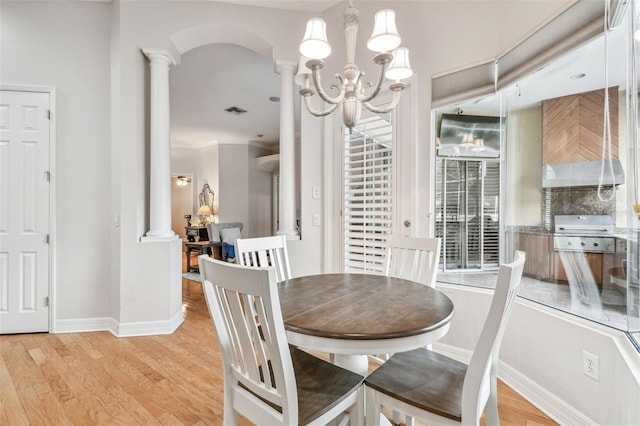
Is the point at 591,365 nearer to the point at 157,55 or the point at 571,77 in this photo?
the point at 571,77

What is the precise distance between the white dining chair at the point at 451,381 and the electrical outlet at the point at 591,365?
720 mm

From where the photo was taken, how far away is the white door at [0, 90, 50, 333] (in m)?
2.83

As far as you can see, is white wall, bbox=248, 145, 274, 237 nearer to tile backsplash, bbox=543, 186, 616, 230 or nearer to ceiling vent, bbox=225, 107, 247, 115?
ceiling vent, bbox=225, 107, 247, 115

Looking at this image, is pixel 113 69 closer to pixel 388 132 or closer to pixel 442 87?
pixel 388 132

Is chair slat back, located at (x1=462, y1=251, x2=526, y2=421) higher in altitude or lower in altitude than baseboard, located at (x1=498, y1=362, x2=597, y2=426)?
higher

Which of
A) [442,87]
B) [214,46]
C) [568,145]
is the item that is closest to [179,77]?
[214,46]

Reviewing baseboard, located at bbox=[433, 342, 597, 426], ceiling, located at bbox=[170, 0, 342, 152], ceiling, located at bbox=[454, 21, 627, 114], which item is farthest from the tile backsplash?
ceiling, located at bbox=[170, 0, 342, 152]

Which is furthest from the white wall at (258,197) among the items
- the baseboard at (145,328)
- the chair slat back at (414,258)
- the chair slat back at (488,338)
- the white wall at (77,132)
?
the chair slat back at (488,338)

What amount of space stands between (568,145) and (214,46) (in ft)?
11.5

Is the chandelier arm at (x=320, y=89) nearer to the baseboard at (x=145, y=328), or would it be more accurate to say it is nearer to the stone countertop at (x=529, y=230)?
the stone countertop at (x=529, y=230)

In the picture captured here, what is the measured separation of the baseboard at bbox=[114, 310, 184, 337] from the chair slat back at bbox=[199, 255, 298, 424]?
1982 mm

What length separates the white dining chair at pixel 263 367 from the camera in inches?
36.9

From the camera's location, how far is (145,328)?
281cm

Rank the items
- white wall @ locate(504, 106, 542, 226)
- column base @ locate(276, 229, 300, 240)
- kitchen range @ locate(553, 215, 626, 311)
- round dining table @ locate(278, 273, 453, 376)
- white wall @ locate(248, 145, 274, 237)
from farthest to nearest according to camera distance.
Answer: white wall @ locate(248, 145, 274, 237) → column base @ locate(276, 229, 300, 240) → white wall @ locate(504, 106, 542, 226) → kitchen range @ locate(553, 215, 626, 311) → round dining table @ locate(278, 273, 453, 376)
